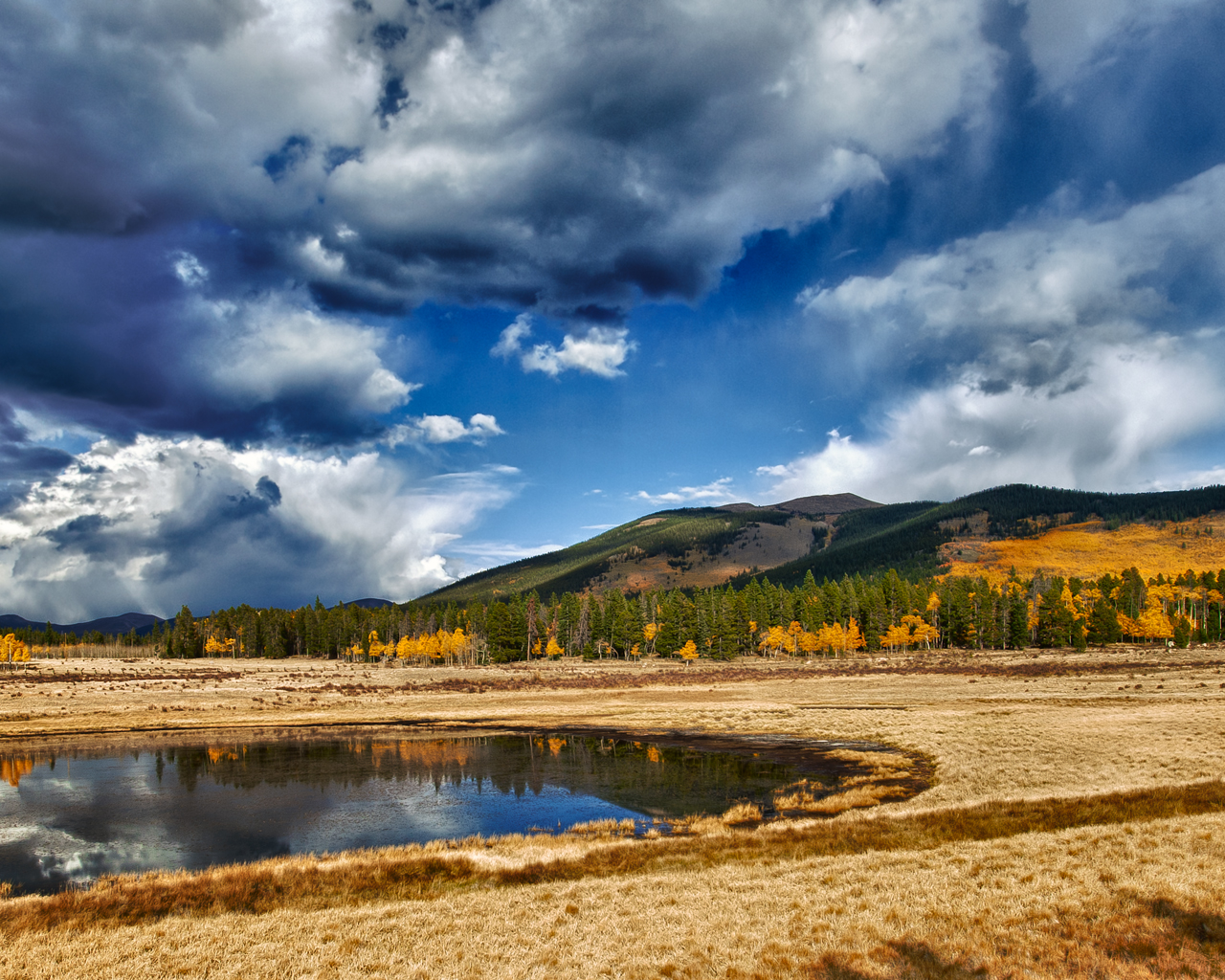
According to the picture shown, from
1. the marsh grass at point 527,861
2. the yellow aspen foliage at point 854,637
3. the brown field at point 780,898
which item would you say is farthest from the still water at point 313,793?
the yellow aspen foliage at point 854,637

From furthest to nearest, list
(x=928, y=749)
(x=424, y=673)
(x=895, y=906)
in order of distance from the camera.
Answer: (x=424, y=673) → (x=928, y=749) → (x=895, y=906)

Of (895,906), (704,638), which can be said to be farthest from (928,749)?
(704,638)

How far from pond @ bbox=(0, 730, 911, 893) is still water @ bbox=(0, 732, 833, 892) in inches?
3.9

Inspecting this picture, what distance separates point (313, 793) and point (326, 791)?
25.3 inches

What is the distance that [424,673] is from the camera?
362ft

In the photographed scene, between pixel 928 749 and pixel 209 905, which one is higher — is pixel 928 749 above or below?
below

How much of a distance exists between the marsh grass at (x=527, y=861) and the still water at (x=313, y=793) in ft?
12.4

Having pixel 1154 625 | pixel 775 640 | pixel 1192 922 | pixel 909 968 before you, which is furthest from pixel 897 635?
pixel 909 968

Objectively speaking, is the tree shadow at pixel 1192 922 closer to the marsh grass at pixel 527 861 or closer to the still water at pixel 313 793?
the marsh grass at pixel 527 861

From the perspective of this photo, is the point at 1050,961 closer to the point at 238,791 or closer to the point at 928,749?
the point at 928,749

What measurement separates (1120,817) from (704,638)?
125040 millimetres

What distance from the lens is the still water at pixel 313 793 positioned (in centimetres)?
2223

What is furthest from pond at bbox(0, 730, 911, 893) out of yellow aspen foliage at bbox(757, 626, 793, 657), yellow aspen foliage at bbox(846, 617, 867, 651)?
yellow aspen foliage at bbox(846, 617, 867, 651)

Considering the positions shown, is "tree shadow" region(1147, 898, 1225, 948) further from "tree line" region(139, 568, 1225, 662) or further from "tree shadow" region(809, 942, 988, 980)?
"tree line" region(139, 568, 1225, 662)
